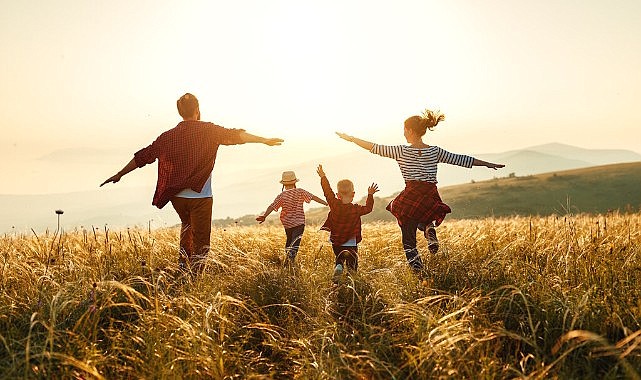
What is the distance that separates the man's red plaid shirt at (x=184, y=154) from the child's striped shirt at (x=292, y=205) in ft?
6.26

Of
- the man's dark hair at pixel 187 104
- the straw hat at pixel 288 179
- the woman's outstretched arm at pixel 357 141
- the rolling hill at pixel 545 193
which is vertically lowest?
the rolling hill at pixel 545 193

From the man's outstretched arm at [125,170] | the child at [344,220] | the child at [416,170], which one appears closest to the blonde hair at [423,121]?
the child at [416,170]

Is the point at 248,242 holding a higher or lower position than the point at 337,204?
lower

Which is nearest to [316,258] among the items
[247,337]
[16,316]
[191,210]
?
[191,210]

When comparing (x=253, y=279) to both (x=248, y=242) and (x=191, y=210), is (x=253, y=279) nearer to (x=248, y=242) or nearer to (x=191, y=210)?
(x=191, y=210)

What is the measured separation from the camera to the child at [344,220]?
7.24 m

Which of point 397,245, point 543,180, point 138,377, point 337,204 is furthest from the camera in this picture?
point 543,180

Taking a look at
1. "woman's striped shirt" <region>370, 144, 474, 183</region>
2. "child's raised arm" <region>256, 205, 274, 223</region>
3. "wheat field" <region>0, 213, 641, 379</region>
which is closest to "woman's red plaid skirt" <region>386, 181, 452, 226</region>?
"woman's striped shirt" <region>370, 144, 474, 183</region>

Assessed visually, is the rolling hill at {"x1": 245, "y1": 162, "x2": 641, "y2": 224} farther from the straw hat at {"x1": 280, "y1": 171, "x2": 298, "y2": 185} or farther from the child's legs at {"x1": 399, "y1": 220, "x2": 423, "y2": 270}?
the child's legs at {"x1": 399, "y1": 220, "x2": 423, "y2": 270}

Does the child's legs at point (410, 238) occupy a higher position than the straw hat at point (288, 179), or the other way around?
the straw hat at point (288, 179)

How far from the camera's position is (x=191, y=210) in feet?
22.6

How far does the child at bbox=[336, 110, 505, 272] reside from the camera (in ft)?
23.6

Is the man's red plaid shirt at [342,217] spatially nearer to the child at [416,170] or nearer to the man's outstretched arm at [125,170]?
the child at [416,170]

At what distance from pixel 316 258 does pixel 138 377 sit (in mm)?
4544
